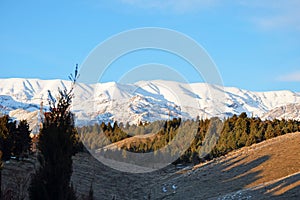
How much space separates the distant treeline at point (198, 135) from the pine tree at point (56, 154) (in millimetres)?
48031

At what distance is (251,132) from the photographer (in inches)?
2438

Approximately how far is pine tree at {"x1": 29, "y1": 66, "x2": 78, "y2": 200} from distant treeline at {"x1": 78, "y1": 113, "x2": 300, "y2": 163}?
158 ft

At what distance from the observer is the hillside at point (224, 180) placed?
2795 centimetres

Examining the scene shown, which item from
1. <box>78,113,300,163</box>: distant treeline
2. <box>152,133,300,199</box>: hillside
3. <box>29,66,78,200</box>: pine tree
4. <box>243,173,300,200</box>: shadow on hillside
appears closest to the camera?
<box>29,66,78,200</box>: pine tree

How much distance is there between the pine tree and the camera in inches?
547

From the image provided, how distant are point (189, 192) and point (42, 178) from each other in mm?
23383

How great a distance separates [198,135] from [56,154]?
5886cm

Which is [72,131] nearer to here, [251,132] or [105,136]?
[251,132]

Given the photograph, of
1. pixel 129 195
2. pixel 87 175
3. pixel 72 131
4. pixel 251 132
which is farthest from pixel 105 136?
pixel 72 131

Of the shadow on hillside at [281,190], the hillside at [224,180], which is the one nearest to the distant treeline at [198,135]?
the hillside at [224,180]

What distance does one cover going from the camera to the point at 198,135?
236 ft

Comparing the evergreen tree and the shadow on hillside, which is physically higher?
the evergreen tree

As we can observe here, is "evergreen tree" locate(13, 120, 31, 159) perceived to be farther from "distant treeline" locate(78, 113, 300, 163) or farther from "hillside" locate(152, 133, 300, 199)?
"distant treeline" locate(78, 113, 300, 163)

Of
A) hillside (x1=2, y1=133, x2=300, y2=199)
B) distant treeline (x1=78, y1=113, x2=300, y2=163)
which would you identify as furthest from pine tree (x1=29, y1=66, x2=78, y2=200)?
distant treeline (x1=78, y1=113, x2=300, y2=163)
